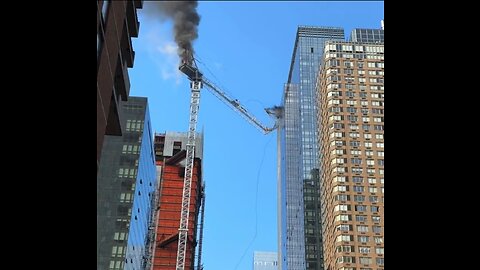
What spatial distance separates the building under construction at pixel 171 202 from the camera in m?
154

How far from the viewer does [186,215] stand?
154250 millimetres

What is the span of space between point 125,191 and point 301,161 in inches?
2970

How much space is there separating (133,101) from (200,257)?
3640 inches

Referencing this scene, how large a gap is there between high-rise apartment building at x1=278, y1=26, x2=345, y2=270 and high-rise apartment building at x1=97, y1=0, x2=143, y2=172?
110 m

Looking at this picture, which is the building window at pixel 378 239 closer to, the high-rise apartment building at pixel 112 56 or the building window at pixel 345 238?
the building window at pixel 345 238

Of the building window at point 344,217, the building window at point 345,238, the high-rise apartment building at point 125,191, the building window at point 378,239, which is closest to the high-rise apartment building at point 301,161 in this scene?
the building window at point 345,238

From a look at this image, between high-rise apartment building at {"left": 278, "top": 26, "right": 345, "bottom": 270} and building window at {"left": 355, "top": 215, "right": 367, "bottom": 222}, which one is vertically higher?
high-rise apartment building at {"left": 278, "top": 26, "right": 345, "bottom": 270}

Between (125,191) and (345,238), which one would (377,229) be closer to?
(345,238)

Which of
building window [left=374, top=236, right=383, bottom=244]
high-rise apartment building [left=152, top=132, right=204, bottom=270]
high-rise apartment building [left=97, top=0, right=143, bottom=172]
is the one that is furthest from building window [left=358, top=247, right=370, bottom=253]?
high-rise apartment building [left=97, top=0, right=143, bottom=172]

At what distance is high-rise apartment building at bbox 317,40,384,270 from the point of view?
104375 mm

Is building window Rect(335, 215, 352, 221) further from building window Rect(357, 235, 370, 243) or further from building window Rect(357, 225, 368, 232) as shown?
building window Rect(357, 235, 370, 243)
